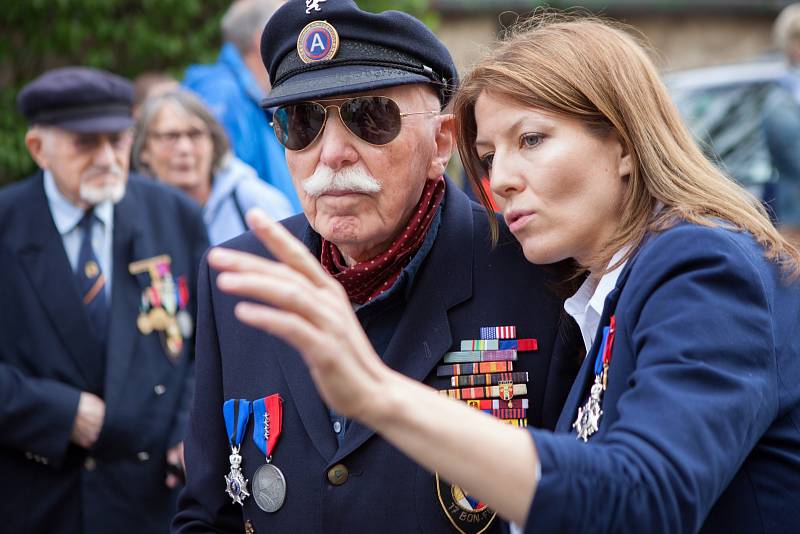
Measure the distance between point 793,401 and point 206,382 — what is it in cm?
143

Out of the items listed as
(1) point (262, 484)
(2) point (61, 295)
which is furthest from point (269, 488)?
(2) point (61, 295)

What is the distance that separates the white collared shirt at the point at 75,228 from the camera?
413 cm

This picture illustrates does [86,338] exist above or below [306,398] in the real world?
below

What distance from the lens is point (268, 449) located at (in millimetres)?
2445

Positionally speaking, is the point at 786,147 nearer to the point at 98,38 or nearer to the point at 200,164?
the point at 200,164

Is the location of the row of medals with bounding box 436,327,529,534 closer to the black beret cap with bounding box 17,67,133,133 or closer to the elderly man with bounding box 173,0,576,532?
the elderly man with bounding box 173,0,576,532

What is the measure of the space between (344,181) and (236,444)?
69 centimetres

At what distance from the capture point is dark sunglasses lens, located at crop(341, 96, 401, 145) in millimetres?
2431

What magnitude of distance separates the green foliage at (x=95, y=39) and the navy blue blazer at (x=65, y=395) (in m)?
3.96

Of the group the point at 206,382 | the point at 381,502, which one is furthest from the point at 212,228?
the point at 381,502

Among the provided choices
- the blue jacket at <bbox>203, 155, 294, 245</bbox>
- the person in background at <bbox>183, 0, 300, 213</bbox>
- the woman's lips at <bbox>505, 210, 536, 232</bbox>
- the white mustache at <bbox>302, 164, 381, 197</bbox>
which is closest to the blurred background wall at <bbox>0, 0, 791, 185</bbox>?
the person in background at <bbox>183, 0, 300, 213</bbox>

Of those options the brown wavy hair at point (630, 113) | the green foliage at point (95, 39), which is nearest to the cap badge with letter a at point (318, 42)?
the brown wavy hair at point (630, 113)

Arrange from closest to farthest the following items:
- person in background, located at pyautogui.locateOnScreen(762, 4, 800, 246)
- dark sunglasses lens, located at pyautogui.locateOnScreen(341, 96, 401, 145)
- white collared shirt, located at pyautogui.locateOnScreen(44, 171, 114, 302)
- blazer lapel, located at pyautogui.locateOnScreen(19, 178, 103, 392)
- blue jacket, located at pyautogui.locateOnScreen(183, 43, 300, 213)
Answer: dark sunglasses lens, located at pyautogui.locateOnScreen(341, 96, 401, 145)
blazer lapel, located at pyautogui.locateOnScreen(19, 178, 103, 392)
white collared shirt, located at pyautogui.locateOnScreen(44, 171, 114, 302)
blue jacket, located at pyautogui.locateOnScreen(183, 43, 300, 213)
person in background, located at pyautogui.locateOnScreen(762, 4, 800, 246)

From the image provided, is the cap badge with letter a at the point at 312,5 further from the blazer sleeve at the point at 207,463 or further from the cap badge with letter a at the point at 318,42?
the blazer sleeve at the point at 207,463
